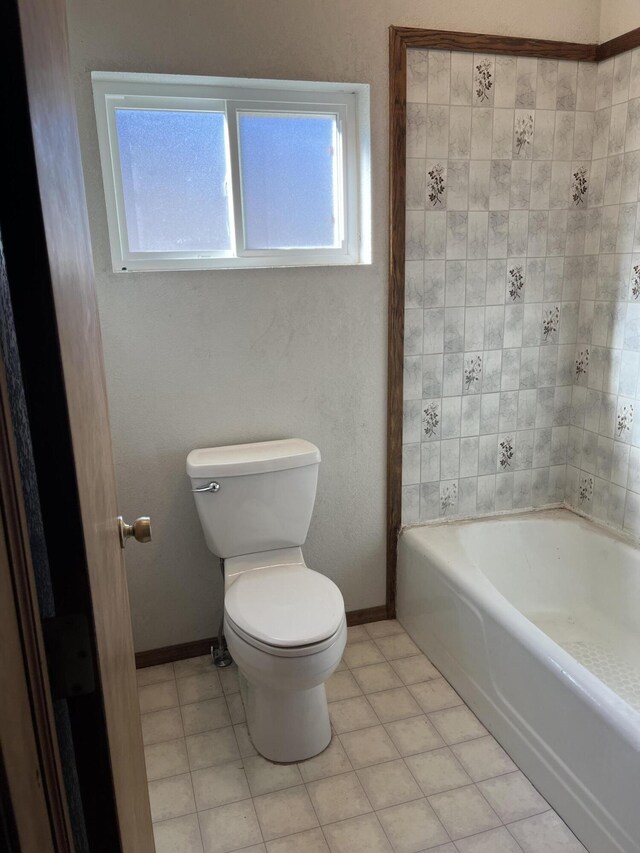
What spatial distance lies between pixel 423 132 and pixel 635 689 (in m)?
1.95

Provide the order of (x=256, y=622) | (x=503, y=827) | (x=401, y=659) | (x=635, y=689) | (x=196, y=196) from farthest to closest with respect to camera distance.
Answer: (x=401, y=659)
(x=196, y=196)
(x=635, y=689)
(x=256, y=622)
(x=503, y=827)

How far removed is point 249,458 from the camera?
2.08 meters

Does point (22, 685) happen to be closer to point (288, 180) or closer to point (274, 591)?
point (274, 591)

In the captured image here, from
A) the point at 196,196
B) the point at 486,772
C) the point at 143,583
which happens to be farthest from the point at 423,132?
the point at 486,772

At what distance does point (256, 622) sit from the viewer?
1791 millimetres

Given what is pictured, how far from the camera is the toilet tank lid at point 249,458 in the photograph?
205 centimetres

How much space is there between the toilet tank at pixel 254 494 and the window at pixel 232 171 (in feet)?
2.18

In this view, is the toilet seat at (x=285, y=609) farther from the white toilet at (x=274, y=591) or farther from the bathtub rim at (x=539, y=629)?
the bathtub rim at (x=539, y=629)

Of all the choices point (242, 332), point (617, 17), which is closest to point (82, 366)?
A: point (242, 332)

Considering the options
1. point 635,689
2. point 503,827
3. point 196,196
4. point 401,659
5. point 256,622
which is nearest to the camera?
point 503,827

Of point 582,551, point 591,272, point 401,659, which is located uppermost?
point 591,272

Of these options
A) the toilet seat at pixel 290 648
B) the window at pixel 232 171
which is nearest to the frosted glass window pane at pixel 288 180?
the window at pixel 232 171

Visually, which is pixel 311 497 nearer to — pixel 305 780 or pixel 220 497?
pixel 220 497

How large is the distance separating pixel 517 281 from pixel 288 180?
937 mm
